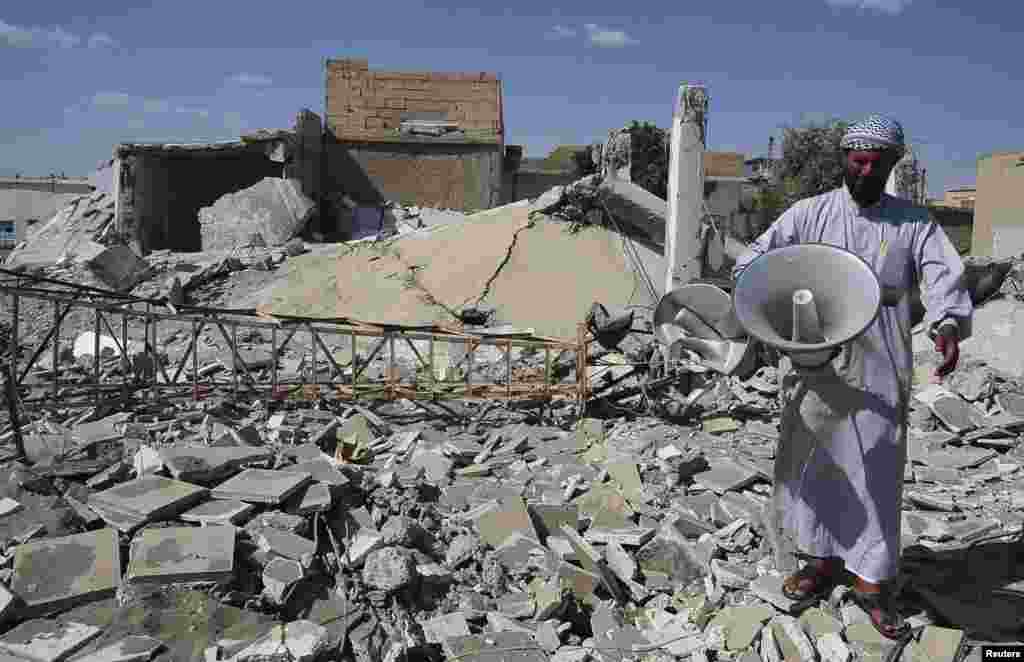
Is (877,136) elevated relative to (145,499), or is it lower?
elevated

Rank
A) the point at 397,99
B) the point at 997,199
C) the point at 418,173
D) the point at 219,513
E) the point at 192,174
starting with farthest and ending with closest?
the point at 997,199
the point at 397,99
the point at 418,173
the point at 192,174
the point at 219,513

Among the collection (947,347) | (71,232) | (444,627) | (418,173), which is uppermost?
(418,173)

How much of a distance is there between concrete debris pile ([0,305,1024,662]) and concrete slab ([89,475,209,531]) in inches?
0.5

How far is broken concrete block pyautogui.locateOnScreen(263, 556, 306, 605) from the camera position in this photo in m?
3.46

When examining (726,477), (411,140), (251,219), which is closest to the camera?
(726,477)

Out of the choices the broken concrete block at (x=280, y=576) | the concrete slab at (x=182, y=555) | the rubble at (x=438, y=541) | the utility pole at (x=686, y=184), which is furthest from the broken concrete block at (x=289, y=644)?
the utility pole at (x=686, y=184)

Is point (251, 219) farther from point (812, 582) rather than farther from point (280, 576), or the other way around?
point (812, 582)

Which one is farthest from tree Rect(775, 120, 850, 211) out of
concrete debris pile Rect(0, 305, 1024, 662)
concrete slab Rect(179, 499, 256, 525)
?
concrete slab Rect(179, 499, 256, 525)

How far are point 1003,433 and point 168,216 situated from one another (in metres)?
16.8

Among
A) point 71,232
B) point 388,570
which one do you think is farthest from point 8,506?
point 71,232

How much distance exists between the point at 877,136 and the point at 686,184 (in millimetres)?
5358

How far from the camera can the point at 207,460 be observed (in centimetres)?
451

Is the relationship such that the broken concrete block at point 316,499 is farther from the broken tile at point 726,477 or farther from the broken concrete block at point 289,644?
the broken tile at point 726,477

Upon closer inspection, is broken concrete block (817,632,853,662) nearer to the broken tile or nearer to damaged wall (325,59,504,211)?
the broken tile
